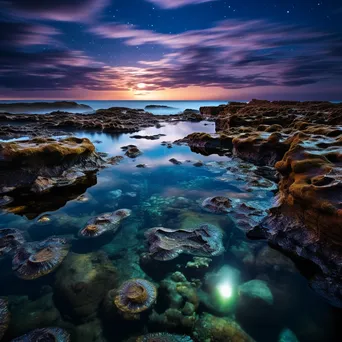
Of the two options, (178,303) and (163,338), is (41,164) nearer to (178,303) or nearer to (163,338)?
(178,303)

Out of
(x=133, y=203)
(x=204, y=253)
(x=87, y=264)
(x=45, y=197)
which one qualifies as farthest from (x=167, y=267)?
(x=45, y=197)

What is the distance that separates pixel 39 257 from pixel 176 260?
17.5ft

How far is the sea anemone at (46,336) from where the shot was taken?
17.7 ft

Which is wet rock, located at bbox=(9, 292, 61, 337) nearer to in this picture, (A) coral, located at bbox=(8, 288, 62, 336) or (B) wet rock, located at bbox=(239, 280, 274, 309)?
(A) coral, located at bbox=(8, 288, 62, 336)

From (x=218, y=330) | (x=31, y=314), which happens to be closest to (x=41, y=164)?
(x=31, y=314)

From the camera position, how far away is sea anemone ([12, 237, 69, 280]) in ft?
25.6

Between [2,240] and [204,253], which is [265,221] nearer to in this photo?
[204,253]

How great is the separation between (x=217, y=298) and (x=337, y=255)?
12.7ft

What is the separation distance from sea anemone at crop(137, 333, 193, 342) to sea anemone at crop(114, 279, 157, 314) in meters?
0.78

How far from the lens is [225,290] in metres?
7.10

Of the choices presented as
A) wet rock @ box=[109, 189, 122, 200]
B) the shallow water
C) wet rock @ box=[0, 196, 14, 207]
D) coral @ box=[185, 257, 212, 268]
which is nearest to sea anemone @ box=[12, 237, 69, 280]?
the shallow water

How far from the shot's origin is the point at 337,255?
21.4ft

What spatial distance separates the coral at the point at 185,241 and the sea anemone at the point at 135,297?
1555 mm

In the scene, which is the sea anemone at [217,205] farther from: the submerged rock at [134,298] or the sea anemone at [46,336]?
the sea anemone at [46,336]
